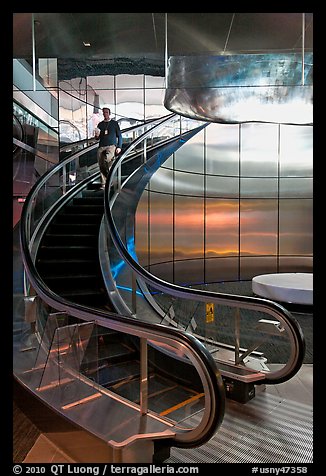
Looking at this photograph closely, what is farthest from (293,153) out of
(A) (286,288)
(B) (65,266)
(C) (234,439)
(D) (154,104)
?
(C) (234,439)

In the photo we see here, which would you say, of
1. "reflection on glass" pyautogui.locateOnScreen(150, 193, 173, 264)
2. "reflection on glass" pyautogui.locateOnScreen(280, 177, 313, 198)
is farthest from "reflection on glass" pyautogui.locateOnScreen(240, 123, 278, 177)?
"reflection on glass" pyautogui.locateOnScreen(150, 193, 173, 264)

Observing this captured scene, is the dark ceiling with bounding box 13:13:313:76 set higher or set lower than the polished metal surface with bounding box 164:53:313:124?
higher

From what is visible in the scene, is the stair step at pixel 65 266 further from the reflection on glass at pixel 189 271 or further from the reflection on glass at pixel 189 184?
the reflection on glass at pixel 189 184

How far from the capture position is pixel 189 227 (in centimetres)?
988

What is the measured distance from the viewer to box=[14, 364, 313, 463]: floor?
2793 mm

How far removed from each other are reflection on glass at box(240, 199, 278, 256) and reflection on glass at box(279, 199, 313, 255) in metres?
0.21

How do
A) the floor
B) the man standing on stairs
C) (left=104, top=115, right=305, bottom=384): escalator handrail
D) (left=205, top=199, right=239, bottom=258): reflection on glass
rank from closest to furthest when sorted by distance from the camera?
the floor < (left=104, top=115, right=305, bottom=384): escalator handrail < the man standing on stairs < (left=205, top=199, right=239, bottom=258): reflection on glass

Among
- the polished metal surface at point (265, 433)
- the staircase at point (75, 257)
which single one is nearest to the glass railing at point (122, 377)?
the polished metal surface at point (265, 433)

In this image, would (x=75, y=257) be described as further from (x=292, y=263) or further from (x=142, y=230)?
(x=292, y=263)

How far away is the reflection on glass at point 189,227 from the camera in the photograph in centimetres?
962

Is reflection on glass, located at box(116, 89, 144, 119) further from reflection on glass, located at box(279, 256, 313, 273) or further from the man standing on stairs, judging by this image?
reflection on glass, located at box(279, 256, 313, 273)

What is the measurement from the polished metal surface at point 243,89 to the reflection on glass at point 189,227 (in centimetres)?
446

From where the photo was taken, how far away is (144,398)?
2900 mm
